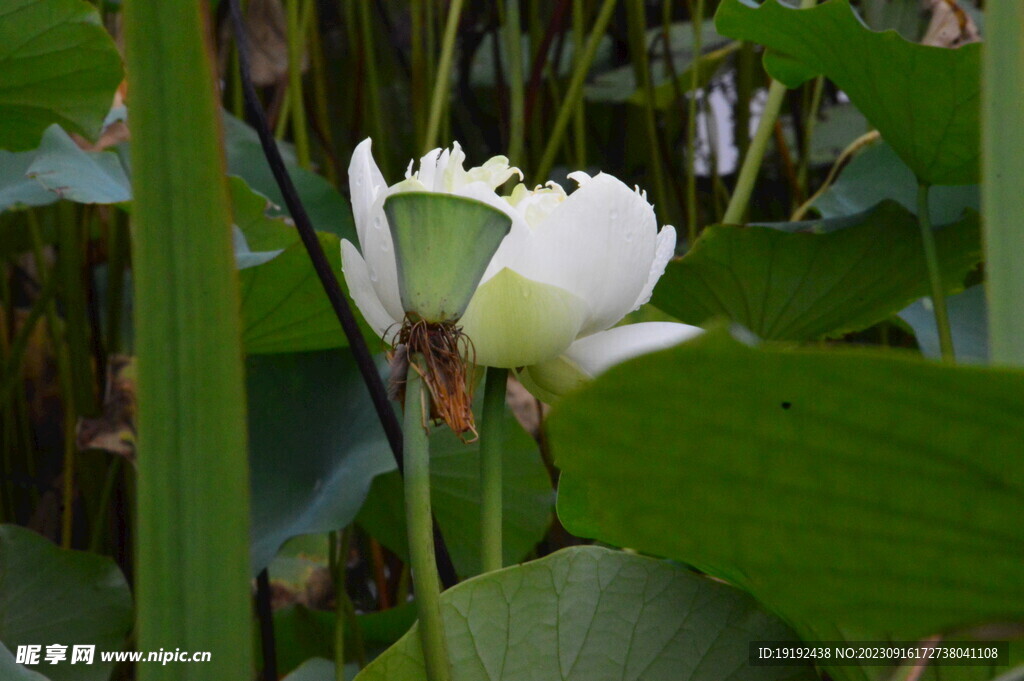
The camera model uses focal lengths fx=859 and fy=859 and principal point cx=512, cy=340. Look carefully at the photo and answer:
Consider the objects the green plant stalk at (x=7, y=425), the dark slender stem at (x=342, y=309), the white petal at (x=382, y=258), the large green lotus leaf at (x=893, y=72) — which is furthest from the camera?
the green plant stalk at (x=7, y=425)

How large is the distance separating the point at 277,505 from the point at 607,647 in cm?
37

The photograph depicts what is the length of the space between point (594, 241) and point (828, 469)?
129 mm

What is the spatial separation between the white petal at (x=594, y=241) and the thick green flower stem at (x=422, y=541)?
7cm

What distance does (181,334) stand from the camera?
11cm

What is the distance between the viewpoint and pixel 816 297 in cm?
60

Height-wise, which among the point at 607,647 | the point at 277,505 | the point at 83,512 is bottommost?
the point at 83,512

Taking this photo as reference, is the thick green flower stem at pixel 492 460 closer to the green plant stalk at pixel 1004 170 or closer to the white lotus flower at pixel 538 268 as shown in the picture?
the white lotus flower at pixel 538 268

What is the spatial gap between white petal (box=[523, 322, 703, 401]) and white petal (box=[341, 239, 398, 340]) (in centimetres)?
5

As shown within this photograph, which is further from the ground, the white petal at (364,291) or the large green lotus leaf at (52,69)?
the large green lotus leaf at (52,69)

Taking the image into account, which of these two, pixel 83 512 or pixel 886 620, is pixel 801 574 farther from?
pixel 83 512

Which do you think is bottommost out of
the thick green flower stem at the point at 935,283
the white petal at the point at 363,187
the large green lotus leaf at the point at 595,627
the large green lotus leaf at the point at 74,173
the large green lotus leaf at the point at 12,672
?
the large green lotus leaf at the point at 12,672

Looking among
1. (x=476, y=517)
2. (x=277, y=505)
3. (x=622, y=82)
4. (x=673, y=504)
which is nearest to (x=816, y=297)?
(x=476, y=517)

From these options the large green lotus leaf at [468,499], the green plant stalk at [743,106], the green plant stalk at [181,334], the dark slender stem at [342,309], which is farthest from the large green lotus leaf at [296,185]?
the green plant stalk at [181,334]

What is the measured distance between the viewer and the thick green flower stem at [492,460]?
0.79 ft
